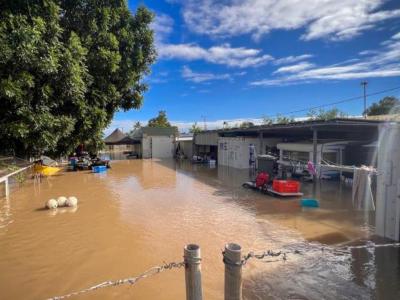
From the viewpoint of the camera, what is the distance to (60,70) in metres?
4.15

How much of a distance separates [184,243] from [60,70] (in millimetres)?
5984

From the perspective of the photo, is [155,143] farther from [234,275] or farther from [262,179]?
[234,275]

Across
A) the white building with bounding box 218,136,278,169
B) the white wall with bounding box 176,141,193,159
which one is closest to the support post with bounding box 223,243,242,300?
the white building with bounding box 218,136,278,169

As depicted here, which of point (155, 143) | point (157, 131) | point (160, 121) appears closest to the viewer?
point (155, 143)

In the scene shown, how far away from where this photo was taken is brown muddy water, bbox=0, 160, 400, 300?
19.4 ft

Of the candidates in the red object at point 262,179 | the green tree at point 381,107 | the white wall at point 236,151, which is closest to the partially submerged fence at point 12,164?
the red object at point 262,179

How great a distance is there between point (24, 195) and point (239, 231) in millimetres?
13756

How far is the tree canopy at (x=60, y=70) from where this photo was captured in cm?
371

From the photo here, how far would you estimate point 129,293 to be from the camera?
5.82m

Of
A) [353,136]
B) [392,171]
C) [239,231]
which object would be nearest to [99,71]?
[239,231]

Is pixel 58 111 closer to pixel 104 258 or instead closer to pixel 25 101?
pixel 25 101

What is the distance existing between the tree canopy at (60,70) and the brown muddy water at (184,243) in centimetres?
314

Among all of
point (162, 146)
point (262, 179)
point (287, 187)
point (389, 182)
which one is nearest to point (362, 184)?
point (389, 182)

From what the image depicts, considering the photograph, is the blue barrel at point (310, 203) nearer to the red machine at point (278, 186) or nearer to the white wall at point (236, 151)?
the red machine at point (278, 186)
